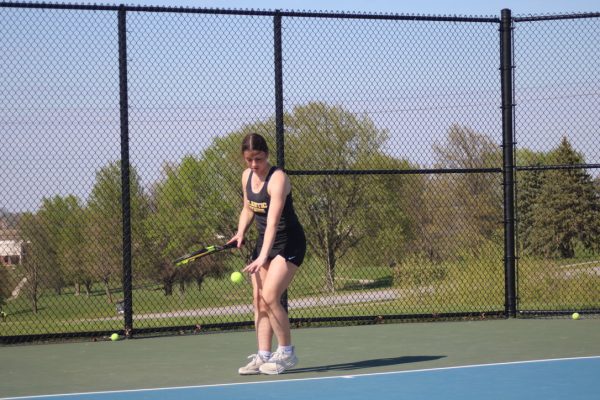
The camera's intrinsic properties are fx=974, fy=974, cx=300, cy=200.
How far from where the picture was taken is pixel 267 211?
6688mm

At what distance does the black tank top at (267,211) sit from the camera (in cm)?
666

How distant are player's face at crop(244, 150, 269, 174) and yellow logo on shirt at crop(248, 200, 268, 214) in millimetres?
248

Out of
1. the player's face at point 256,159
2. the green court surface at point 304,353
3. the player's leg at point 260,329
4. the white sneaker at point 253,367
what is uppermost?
the player's face at point 256,159

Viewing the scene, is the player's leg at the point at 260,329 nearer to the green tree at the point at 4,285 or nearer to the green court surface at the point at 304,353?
the green court surface at the point at 304,353

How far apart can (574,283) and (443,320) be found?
325cm

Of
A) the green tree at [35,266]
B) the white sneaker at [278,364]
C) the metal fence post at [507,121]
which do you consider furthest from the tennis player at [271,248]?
the green tree at [35,266]

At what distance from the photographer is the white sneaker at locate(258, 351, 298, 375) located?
6641 mm

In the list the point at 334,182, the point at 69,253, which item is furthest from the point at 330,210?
the point at 69,253

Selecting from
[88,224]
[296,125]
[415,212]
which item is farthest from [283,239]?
[415,212]

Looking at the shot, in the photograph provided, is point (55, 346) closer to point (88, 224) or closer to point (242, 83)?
point (242, 83)

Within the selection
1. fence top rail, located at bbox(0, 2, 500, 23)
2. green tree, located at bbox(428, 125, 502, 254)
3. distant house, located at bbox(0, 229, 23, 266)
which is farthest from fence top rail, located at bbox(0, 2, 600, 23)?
green tree, located at bbox(428, 125, 502, 254)

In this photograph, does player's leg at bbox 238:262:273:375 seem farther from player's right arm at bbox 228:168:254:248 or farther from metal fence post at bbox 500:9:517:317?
metal fence post at bbox 500:9:517:317

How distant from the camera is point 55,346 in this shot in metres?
8.62

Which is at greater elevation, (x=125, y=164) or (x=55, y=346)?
(x=125, y=164)
